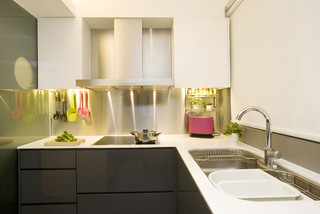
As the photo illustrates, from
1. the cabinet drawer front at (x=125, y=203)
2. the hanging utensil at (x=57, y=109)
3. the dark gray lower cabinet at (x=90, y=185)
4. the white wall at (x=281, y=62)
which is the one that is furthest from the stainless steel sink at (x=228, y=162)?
the hanging utensil at (x=57, y=109)

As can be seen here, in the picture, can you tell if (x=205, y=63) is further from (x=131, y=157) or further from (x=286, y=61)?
(x=131, y=157)

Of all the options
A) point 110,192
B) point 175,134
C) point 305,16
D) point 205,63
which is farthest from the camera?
point 175,134

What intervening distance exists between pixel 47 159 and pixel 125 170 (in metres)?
0.69

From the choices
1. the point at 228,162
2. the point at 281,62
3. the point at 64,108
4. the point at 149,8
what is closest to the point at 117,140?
the point at 64,108

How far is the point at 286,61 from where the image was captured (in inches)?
49.8

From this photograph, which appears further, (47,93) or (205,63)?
(47,93)

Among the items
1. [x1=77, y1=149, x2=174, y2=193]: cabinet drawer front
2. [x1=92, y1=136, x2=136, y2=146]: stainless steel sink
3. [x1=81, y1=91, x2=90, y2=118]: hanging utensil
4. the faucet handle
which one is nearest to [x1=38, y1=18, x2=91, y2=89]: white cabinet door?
[x1=81, y1=91, x2=90, y2=118]: hanging utensil

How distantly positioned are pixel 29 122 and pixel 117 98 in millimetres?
907

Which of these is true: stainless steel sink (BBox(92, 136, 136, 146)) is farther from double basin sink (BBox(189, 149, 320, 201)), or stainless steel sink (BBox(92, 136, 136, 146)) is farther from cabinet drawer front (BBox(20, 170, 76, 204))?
double basin sink (BBox(189, 149, 320, 201))

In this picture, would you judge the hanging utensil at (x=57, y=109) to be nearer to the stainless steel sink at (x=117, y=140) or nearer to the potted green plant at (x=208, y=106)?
the stainless steel sink at (x=117, y=140)

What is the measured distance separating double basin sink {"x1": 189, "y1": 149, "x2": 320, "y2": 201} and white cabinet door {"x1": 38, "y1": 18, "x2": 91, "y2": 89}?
5.03 ft

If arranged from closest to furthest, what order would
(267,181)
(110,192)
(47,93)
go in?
(267,181) → (110,192) → (47,93)

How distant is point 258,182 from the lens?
0.94 m

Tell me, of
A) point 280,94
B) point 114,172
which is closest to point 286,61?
point 280,94
